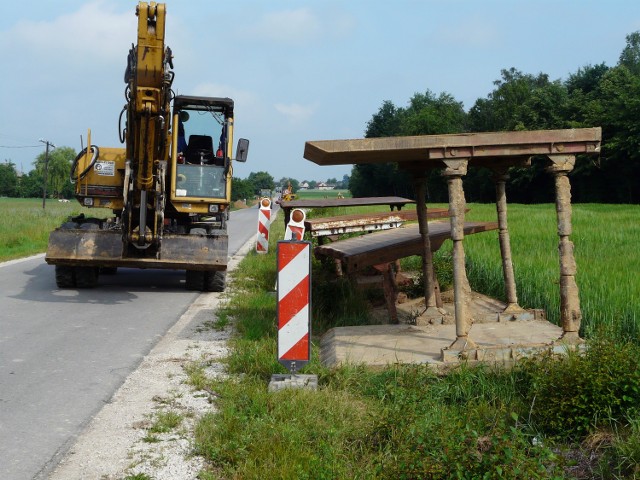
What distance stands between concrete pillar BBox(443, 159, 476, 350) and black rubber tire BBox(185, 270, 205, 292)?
22.5ft

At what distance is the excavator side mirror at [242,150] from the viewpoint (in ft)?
41.9

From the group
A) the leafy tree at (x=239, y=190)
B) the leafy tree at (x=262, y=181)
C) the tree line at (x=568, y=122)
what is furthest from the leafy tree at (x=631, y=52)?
the leafy tree at (x=262, y=181)

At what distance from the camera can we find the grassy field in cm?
399

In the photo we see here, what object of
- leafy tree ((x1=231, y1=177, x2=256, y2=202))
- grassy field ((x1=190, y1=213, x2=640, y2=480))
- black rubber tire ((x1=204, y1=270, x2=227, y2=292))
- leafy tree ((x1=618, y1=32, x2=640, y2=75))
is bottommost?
grassy field ((x1=190, y1=213, x2=640, y2=480))

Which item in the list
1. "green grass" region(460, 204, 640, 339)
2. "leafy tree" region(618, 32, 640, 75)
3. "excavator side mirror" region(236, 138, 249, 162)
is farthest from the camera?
"leafy tree" region(618, 32, 640, 75)

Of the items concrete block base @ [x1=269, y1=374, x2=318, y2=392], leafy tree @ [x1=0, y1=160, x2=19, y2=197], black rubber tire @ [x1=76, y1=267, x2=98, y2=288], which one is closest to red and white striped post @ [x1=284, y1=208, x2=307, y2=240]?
black rubber tire @ [x1=76, y1=267, x2=98, y2=288]

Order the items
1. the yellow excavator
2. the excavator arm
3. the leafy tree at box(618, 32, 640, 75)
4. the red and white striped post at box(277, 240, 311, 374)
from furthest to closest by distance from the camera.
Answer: the leafy tree at box(618, 32, 640, 75) < the yellow excavator < the excavator arm < the red and white striped post at box(277, 240, 311, 374)

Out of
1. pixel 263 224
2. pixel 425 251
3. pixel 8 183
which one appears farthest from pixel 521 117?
pixel 8 183

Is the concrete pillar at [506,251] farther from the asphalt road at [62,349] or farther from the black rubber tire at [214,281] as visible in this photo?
the black rubber tire at [214,281]

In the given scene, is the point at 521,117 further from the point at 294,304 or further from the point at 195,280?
the point at 294,304

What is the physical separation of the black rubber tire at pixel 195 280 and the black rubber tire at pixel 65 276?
1.92 m

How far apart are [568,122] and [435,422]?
60.6 m

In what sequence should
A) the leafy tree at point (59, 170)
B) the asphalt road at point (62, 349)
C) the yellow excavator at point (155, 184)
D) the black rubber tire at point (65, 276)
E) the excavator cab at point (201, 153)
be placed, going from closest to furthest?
the asphalt road at point (62, 349), the yellow excavator at point (155, 184), the black rubber tire at point (65, 276), the excavator cab at point (201, 153), the leafy tree at point (59, 170)

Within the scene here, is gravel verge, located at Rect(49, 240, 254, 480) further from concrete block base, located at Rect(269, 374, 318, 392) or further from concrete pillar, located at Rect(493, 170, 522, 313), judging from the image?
concrete pillar, located at Rect(493, 170, 522, 313)
